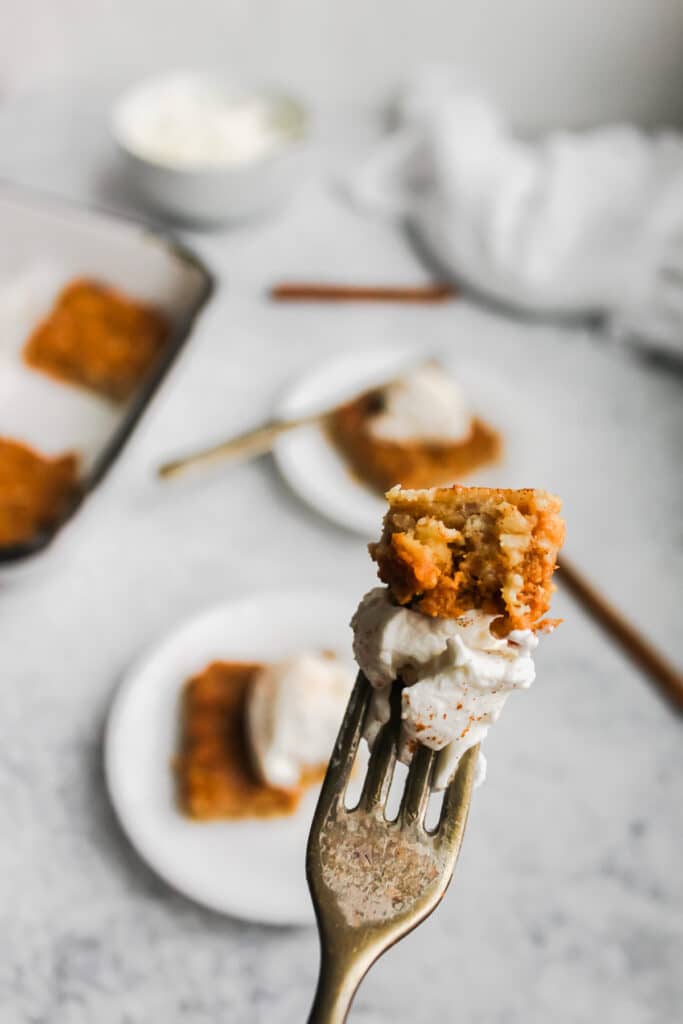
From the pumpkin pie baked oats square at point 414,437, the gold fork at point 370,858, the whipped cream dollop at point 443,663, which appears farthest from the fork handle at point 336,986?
the pumpkin pie baked oats square at point 414,437

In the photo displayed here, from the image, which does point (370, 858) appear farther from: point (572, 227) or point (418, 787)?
point (572, 227)

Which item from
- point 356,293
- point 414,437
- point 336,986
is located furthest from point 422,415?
point 336,986

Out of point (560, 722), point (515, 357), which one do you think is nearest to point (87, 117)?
point (515, 357)

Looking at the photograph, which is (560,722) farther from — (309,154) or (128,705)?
(309,154)

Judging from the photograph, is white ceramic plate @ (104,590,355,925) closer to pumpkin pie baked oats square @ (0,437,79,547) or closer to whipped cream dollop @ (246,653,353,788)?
whipped cream dollop @ (246,653,353,788)

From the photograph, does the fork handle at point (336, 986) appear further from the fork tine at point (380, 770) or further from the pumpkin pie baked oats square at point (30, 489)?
the pumpkin pie baked oats square at point (30, 489)

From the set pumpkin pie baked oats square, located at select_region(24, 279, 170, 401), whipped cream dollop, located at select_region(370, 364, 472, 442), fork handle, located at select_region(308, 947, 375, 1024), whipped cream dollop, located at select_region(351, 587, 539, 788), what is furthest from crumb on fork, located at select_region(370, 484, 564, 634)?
pumpkin pie baked oats square, located at select_region(24, 279, 170, 401)
